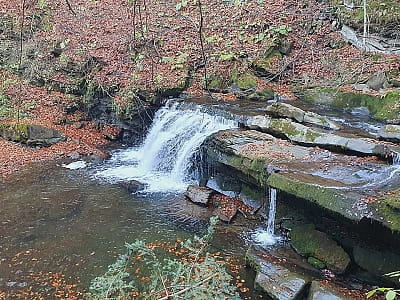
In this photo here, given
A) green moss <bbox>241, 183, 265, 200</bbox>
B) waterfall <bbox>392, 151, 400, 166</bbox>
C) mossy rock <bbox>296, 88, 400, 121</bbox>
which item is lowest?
green moss <bbox>241, 183, 265, 200</bbox>

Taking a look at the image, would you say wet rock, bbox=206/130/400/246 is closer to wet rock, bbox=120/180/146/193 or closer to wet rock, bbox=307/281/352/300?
wet rock, bbox=307/281/352/300

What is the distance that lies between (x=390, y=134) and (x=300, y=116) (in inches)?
77.0

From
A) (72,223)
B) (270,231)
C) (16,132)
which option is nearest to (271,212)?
(270,231)

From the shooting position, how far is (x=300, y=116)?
8.88 metres

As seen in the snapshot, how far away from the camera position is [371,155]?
23.2 feet

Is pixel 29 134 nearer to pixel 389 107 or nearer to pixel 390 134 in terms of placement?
pixel 390 134

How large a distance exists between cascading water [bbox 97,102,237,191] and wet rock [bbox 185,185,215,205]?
67cm

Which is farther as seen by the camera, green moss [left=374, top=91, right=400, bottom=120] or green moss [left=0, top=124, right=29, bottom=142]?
green moss [left=0, top=124, right=29, bottom=142]

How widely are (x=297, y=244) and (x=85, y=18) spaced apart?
44.1 feet

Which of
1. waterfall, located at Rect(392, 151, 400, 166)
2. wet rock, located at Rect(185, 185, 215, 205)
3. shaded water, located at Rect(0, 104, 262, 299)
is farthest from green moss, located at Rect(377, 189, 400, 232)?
wet rock, located at Rect(185, 185, 215, 205)

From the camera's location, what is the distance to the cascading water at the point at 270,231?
6.72m

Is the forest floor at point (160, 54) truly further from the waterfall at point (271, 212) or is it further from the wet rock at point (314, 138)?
the waterfall at point (271, 212)

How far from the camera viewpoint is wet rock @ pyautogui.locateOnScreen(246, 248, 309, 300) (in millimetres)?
5156

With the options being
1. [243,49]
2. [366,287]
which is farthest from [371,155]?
[243,49]
